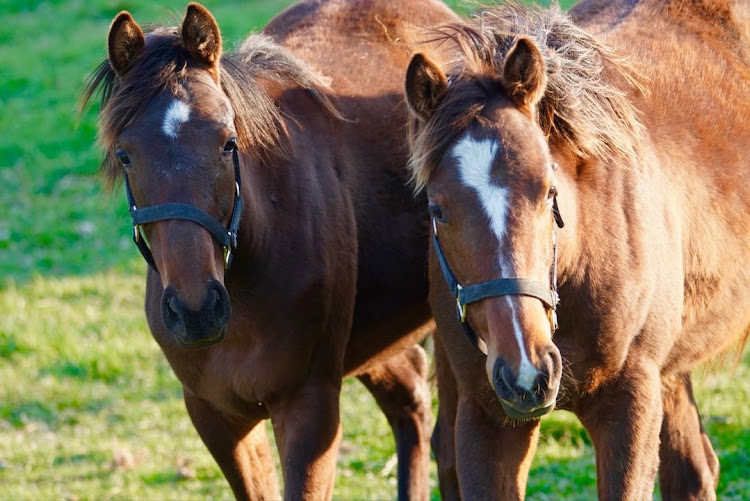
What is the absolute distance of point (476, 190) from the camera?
10.2 feet

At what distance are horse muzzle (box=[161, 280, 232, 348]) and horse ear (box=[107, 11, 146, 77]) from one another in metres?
0.87

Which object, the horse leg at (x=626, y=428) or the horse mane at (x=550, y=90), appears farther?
the horse leg at (x=626, y=428)

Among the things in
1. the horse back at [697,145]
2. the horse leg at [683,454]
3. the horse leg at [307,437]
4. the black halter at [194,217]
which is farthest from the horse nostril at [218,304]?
the horse leg at [683,454]

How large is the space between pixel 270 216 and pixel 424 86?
88 cm

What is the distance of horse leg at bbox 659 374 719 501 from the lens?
15.0 ft

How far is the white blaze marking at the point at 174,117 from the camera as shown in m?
3.46

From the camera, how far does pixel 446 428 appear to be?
4.48 m

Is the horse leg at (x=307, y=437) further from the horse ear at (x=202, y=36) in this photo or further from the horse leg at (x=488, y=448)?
the horse ear at (x=202, y=36)

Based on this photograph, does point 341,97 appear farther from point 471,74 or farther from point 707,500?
point 707,500

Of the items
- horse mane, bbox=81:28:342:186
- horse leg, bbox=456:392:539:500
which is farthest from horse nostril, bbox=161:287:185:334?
horse leg, bbox=456:392:539:500

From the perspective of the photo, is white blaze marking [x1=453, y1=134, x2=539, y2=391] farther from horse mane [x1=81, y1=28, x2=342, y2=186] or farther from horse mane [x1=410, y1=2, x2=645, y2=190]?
horse mane [x1=81, y1=28, x2=342, y2=186]

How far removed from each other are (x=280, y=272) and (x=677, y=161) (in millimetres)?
1486

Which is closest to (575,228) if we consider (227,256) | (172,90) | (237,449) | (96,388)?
(227,256)

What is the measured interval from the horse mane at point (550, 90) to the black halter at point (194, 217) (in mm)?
608
